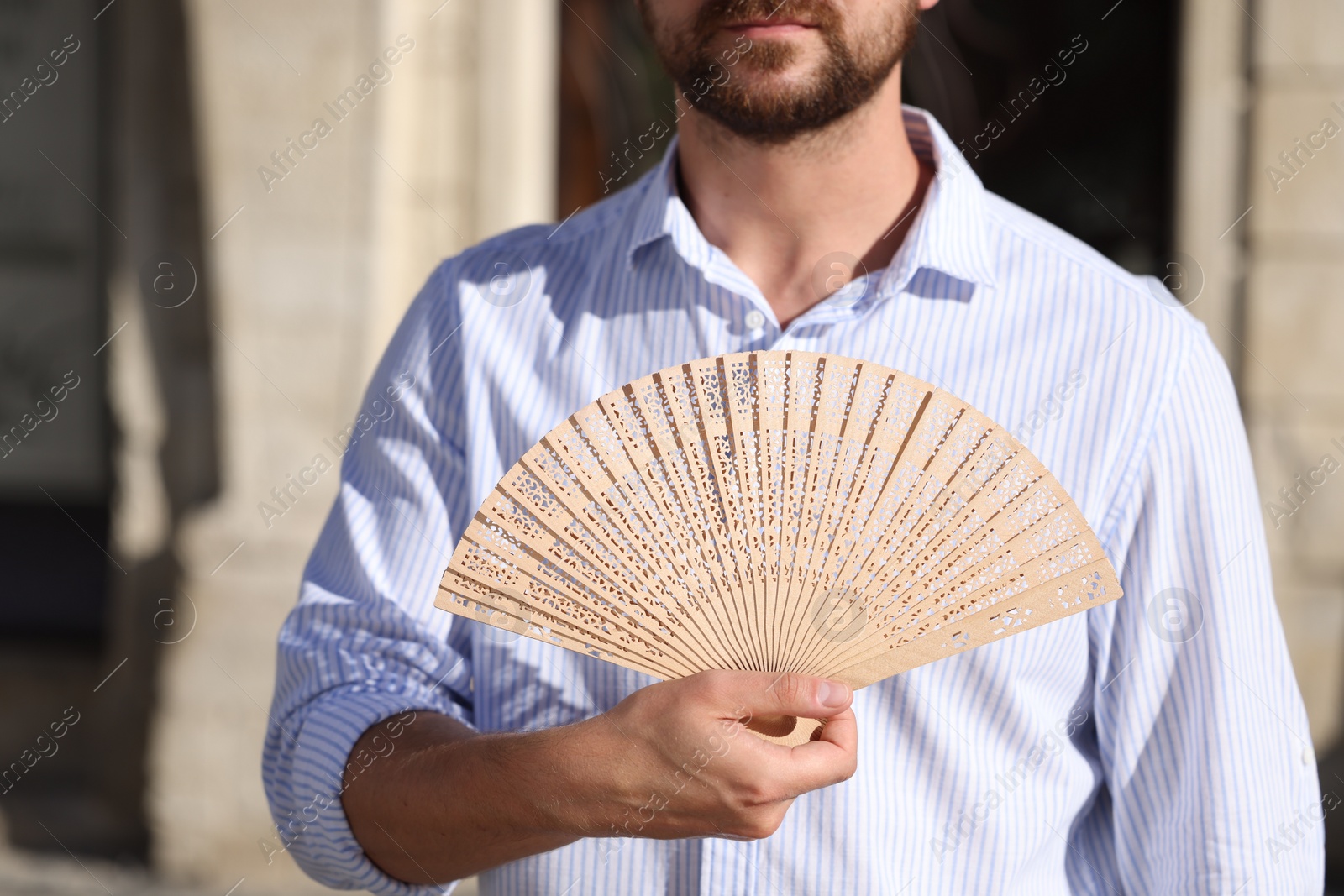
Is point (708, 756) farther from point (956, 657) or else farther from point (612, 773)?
point (956, 657)

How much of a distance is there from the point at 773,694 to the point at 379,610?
2.15 ft

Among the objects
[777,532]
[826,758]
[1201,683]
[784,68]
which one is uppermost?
[784,68]

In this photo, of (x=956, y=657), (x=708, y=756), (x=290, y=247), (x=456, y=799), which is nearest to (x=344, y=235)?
(x=290, y=247)

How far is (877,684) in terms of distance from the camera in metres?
1.45

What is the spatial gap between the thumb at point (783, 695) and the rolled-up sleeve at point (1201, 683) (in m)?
0.47

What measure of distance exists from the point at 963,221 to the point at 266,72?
10.1ft

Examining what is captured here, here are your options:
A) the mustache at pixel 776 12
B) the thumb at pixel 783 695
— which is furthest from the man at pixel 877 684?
the thumb at pixel 783 695

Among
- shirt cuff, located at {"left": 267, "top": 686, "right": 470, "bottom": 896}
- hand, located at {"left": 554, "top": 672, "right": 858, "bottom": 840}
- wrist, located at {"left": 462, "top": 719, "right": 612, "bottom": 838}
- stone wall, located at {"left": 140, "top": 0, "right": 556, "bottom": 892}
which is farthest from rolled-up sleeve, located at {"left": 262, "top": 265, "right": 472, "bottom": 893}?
stone wall, located at {"left": 140, "top": 0, "right": 556, "bottom": 892}

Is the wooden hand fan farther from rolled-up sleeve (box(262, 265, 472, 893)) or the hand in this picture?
rolled-up sleeve (box(262, 265, 472, 893))

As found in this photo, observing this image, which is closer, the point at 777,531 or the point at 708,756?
the point at 708,756

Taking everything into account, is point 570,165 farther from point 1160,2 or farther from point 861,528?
point 861,528

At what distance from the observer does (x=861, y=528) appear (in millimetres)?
1284

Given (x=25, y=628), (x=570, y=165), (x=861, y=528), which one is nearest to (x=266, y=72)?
(x=570, y=165)

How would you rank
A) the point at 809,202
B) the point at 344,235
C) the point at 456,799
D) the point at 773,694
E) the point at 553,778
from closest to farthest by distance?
the point at 773,694 < the point at 553,778 < the point at 456,799 < the point at 809,202 < the point at 344,235
